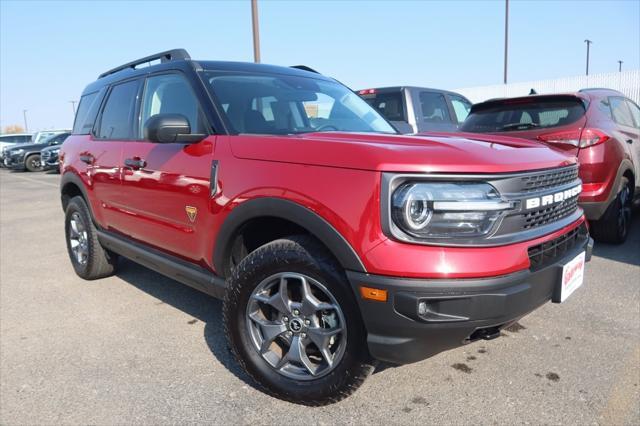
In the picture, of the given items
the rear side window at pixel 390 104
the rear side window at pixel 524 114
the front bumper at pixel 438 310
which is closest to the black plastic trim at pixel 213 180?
the front bumper at pixel 438 310

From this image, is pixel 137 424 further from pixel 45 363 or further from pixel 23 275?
pixel 23 275

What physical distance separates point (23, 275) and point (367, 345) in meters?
4.20

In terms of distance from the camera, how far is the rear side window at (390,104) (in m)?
7.66

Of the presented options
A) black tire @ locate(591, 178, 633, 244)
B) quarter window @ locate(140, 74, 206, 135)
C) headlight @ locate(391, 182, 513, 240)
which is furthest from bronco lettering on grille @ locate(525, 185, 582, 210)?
black tire @ locate(591, 178, 633, 244)

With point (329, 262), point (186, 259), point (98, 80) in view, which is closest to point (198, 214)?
point (186, 259)

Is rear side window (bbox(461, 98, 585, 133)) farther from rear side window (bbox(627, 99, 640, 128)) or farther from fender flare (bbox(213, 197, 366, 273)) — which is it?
fender flare (bbox(213, 197, 366, 273))

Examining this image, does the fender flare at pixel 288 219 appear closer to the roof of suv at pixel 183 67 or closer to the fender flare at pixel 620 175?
the roof of suv at pixel 183 67

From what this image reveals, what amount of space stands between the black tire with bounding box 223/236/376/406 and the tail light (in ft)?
11.1

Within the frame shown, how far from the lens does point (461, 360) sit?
2.78 metres

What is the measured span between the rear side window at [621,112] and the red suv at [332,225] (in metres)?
3.23

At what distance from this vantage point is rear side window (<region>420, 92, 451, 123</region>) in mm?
7916

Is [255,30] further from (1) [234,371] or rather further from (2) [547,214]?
(2) [547,214]

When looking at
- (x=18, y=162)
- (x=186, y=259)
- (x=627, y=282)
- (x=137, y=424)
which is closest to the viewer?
(x=137, y=424)

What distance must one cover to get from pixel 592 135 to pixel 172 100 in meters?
3.78
